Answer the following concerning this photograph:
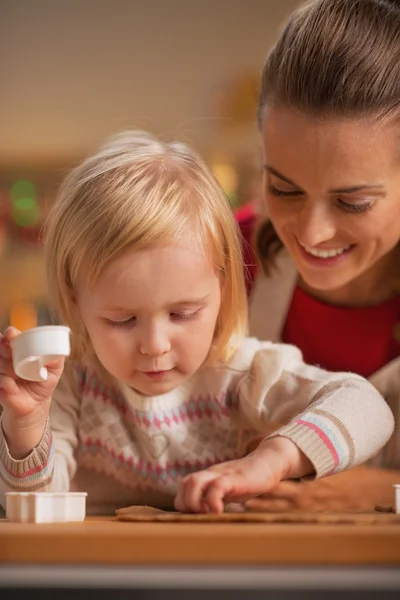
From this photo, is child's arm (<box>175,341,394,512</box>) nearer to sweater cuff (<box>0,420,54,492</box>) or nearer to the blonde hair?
sweater cuff (<box>0,420,54,492</box>)

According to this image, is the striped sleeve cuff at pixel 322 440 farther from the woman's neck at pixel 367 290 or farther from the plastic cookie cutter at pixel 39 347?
the woman's neck at pixel 367 290

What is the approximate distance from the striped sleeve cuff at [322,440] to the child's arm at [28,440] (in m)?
0.21

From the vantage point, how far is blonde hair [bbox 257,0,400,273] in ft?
3.25

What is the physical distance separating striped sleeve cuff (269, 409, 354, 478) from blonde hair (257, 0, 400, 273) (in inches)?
13.1

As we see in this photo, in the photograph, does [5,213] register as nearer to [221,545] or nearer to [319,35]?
[319,35]

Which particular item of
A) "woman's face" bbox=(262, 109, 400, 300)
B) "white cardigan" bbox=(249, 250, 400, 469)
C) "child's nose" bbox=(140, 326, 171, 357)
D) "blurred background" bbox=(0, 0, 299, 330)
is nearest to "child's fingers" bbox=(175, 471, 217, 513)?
"child's nose" bbox=(140, 326, 171, 357)

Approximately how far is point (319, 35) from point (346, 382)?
1.23ft

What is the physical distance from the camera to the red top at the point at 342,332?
4.17ft

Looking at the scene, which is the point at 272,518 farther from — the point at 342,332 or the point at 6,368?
the point at 342,332

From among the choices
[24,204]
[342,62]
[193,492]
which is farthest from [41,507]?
[24,204]

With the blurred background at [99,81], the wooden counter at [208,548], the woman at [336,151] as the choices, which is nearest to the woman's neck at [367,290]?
the woman at [336,151]

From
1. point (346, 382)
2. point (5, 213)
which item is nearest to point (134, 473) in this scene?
point (346, 382)

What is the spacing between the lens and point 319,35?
101 centimetres

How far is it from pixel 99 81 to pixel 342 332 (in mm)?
2062
